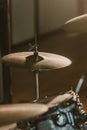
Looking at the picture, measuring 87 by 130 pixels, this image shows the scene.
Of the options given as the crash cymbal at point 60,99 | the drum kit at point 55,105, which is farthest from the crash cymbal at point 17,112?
the crash cymbal at point 60,99

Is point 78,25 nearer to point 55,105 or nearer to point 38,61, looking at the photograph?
point 38,61

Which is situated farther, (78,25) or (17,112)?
(78,25)

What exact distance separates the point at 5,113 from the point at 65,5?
3.96 meters

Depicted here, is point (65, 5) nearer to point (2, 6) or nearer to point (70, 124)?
point (2, 6)

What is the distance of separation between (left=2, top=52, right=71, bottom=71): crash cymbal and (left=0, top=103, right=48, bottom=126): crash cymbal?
53 cm

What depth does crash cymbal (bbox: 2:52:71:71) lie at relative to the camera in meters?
1.67

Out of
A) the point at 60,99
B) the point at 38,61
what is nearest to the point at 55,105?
the point at 60,99

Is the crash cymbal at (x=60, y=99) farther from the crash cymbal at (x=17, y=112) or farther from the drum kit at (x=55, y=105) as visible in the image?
the crash cymbal at (x=17, y=112)

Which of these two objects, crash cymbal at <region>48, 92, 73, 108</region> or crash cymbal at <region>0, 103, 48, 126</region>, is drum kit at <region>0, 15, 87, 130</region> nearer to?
crash cymbal at <region>48, 92, 73, 108</region>

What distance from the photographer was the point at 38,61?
1.70 metres

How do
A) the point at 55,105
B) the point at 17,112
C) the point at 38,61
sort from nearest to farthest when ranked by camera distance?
the point at 17,112 < the point at 55,105 < the point at 38,61

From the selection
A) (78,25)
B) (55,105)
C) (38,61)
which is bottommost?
(55,105)

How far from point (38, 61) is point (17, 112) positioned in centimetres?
63

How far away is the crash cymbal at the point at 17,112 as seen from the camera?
106 cm
